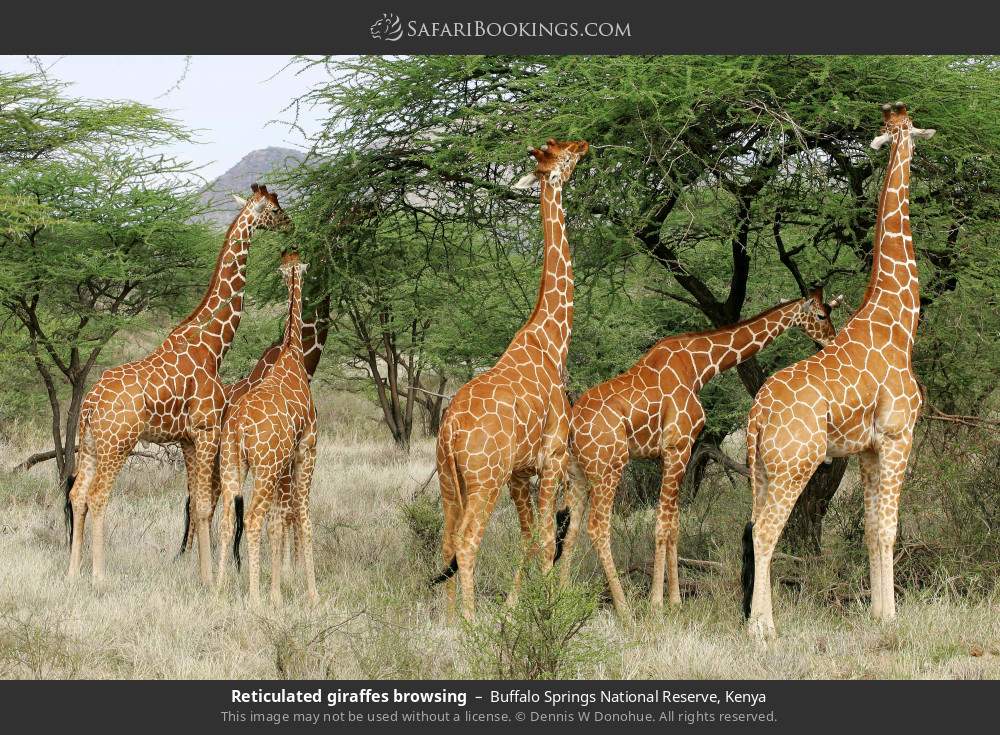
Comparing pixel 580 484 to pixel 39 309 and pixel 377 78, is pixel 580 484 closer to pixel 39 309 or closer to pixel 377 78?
pixel 377 78

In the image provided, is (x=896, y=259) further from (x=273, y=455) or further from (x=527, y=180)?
(x=273, y=455)

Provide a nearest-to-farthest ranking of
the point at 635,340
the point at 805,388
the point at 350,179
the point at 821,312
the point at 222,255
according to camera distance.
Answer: the point at 805,388 → the point at 821,312 → the point at 222,255 → the point at 350,179 → the point at 635,340

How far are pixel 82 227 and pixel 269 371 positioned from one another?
5883 mm

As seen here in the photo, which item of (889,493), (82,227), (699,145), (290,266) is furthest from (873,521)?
(82,227)

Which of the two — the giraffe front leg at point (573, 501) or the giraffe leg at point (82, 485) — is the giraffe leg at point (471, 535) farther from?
the giraffe leg at point (82, 485)

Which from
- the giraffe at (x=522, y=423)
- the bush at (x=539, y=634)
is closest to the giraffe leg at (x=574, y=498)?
the giraffe at (x=522, y=423)

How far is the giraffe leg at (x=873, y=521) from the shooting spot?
729 centimetres

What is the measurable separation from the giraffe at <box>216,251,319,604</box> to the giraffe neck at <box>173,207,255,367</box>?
0.67 m

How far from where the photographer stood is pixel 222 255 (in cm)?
906

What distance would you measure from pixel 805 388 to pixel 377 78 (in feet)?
15.6

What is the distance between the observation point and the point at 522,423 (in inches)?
281

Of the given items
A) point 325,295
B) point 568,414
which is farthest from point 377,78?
point 568,414

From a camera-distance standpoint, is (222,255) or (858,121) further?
(222,255)

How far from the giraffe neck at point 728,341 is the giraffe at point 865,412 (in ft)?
2.66
